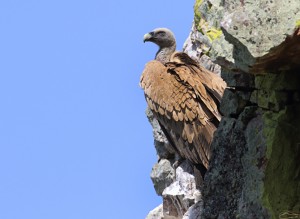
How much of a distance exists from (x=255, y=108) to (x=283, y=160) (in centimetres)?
64

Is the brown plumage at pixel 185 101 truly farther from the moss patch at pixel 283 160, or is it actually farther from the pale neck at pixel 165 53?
the moss patch at pixel 283 160

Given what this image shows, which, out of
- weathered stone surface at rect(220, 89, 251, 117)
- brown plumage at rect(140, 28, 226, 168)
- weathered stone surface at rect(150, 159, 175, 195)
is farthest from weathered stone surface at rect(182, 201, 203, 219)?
weathered stone surface at rect(150, 159, 175, 195)

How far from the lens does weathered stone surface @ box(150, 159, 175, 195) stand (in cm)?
1744

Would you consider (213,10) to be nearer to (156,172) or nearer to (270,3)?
(270,3)

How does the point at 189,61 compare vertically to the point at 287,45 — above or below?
above

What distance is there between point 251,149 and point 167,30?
8126 millimetres

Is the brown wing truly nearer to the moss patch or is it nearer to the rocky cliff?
the rocky cliff

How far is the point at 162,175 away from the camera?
17.6 metres

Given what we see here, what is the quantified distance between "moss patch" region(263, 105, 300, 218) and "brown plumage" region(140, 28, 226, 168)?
442 centimetres

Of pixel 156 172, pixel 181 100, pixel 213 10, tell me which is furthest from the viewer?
pixel 156 172

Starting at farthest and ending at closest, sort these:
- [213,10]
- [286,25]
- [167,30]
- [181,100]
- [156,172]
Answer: [167,30] → [156,172] → [181,100] → [213,10] → [286,25]

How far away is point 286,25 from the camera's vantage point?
381 inches

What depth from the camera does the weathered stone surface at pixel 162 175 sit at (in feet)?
57.2

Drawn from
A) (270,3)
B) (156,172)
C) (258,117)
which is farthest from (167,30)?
(270,3)
